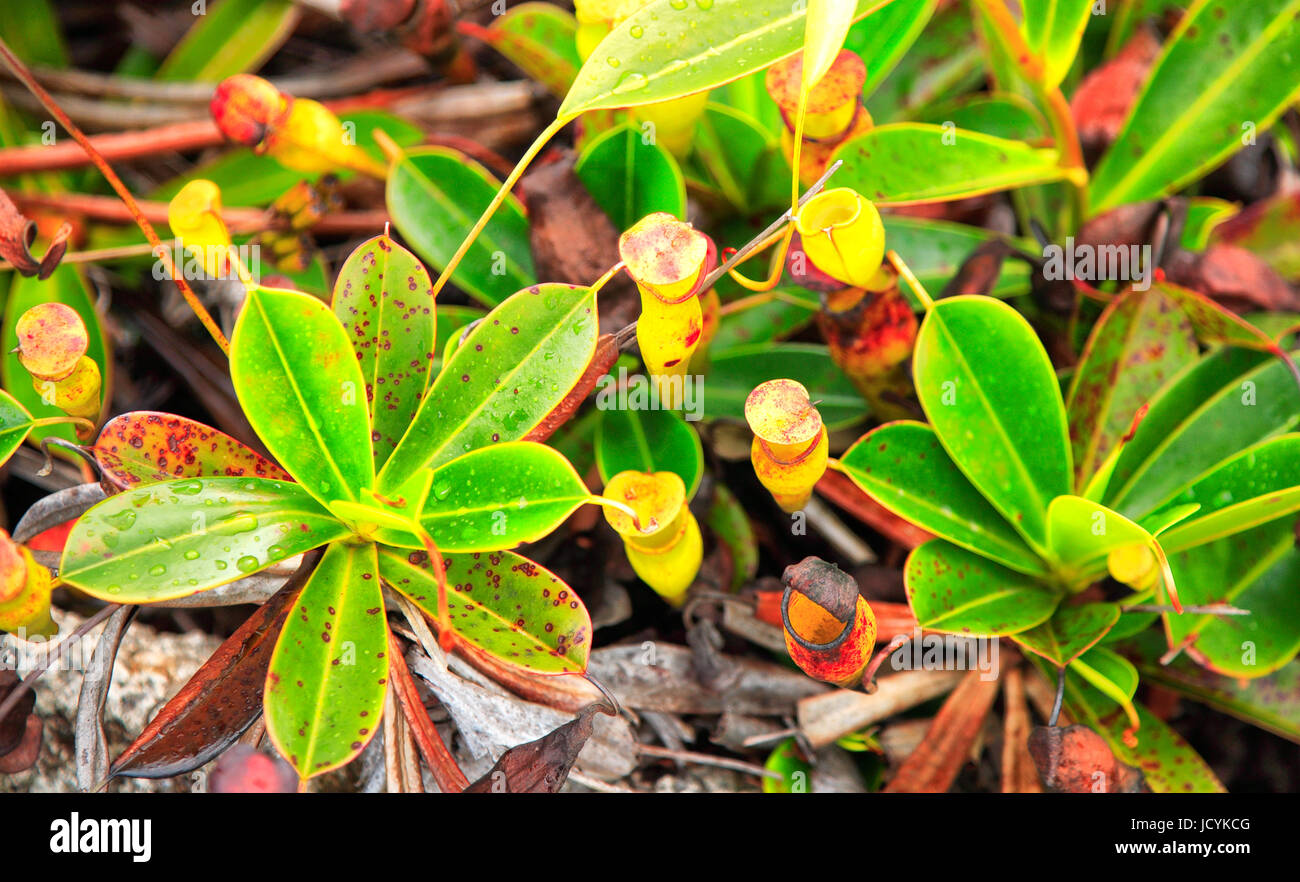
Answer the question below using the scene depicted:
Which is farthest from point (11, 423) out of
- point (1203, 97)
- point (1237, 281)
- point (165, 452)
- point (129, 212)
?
point (1203, 97)

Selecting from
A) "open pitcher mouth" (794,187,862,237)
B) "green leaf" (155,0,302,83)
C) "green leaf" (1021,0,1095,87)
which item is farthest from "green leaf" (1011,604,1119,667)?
"green leaf" (155,0,302,83)

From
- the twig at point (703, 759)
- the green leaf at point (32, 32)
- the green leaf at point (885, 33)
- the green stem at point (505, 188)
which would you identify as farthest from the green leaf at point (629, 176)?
the green leaf at point (32, 32)

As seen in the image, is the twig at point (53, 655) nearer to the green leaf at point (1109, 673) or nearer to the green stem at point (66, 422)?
the green stem at point (66, 422)

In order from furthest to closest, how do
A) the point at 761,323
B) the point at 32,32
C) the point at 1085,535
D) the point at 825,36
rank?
the point at 32,32, the point at 761,323, the point at 1085,535, the point at 825,36

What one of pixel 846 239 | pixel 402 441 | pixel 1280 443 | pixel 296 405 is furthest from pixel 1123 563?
pixel 296 405

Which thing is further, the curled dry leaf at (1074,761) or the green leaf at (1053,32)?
the green leaf at (1053,32)

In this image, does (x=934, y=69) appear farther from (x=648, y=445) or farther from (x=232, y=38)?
(x=232, y=38)

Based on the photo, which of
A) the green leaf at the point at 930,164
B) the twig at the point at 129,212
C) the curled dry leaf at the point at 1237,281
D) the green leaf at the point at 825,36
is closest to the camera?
the green leaf at the point at 825,36
